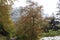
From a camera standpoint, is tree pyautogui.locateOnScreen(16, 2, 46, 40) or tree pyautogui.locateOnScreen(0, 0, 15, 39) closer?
tree pyautogui.locateOnScreen(0, 0, 15, 39)

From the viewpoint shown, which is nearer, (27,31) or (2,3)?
(2,3)

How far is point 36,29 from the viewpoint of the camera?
1145 centimetres

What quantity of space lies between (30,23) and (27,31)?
475 mm

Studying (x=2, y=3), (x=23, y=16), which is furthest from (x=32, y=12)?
(x=2, y=3)

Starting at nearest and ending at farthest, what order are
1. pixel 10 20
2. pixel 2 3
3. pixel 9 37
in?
pixel 2 3
pixel 10 20
pixel 9 37

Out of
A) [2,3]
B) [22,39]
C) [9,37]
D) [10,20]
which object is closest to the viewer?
[2,3]

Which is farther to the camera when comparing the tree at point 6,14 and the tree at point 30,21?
the tree at point 30,21

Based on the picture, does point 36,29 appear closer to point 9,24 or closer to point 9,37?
point 9,24

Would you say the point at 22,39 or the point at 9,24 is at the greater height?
the point at 9,24

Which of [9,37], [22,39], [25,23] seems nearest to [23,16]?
[25,23]

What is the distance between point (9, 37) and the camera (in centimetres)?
1368

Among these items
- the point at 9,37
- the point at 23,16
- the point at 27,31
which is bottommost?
the point at 9,37

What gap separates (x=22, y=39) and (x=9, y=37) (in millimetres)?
1707

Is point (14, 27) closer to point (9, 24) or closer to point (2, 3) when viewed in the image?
point (9, 24)
